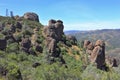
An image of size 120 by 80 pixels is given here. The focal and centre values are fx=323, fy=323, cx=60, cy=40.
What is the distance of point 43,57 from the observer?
123 meters

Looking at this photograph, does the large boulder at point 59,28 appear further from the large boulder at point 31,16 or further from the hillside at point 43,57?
the large boulder at point 31,16

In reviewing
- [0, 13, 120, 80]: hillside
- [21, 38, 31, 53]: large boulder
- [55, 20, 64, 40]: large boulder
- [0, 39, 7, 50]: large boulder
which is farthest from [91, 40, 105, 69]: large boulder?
[0, 39, 7, 50]: large boulder

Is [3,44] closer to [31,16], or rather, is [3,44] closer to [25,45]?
[25,45]

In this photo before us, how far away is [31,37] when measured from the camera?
473 feet

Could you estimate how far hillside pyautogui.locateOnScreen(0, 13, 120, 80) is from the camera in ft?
314

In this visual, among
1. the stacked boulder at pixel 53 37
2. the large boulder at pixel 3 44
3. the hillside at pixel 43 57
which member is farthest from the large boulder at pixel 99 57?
the large boulder at pixel 3 44

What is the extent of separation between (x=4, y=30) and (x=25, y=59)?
1016 inches

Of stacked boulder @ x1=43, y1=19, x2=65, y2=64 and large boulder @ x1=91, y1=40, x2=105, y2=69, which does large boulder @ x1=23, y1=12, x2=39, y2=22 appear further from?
large boulder @ x1=91, y1=40, x2=105, y2=69

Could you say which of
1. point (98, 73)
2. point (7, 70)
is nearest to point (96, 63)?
point (98, 73)

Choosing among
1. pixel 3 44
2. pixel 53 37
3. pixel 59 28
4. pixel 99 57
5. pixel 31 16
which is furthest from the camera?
pixel 31 16

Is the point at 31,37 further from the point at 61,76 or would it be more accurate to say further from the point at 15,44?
the point at 61,76

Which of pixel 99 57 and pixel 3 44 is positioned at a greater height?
pixel 3 44

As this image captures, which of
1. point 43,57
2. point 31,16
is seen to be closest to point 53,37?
point 43,57

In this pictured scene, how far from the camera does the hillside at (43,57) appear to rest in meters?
95.8
